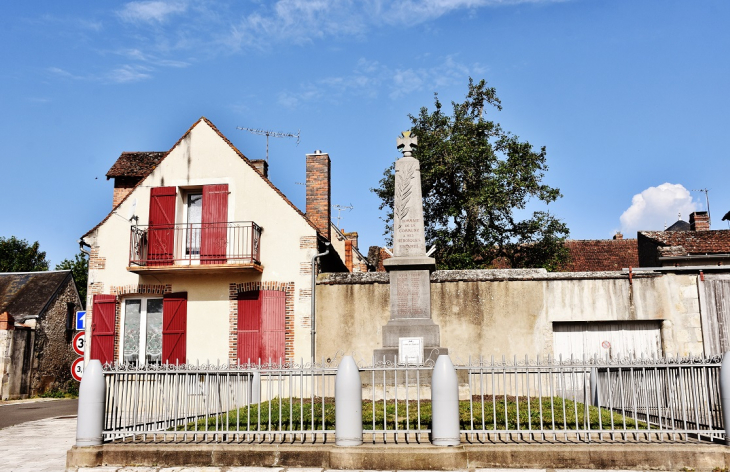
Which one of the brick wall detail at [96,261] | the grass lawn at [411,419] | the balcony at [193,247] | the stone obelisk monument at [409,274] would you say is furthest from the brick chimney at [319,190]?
the grass lawn at [411,419]

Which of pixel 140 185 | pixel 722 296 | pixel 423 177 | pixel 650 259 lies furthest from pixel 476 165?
pixel 140 185

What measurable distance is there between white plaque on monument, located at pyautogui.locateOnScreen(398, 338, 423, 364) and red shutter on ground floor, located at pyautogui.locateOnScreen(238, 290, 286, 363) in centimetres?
453

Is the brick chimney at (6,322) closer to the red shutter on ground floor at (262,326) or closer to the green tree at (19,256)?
the red shutter on ground floor at (262,326)

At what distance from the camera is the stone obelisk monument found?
12.2 m

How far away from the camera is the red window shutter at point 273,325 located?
51.7 feet

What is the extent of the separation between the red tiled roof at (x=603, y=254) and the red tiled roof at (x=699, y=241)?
6570 mm

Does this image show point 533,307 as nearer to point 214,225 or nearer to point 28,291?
point 214,225

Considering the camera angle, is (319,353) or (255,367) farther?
(319,353)

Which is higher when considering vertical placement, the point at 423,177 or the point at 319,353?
the point at 423,177

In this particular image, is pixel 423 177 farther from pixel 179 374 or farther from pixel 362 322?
pixel 179 374

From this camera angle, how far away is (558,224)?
70.9 feet

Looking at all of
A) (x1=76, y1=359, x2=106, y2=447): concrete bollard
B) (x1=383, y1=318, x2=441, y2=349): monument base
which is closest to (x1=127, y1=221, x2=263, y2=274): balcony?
(x1=383, y1=318, x2=441, y2=349): monument base

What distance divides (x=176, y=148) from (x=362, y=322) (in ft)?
22.6

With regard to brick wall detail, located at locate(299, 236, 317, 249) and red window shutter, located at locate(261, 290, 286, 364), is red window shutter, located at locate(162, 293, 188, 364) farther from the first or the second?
brick wall detail, located at locate(299, 236, 317, 249)
